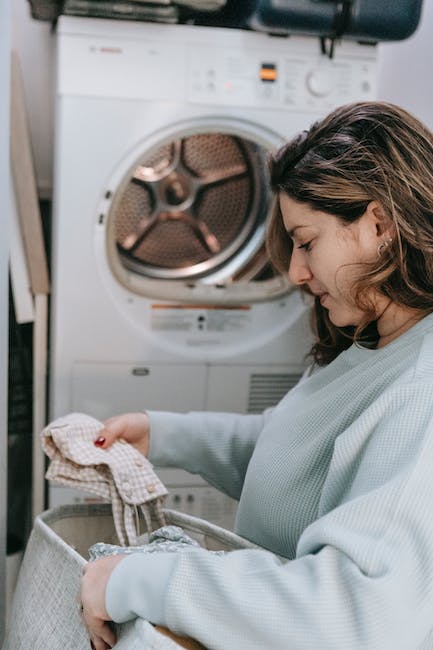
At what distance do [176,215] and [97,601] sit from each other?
130 centimetres

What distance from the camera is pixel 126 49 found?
179cm

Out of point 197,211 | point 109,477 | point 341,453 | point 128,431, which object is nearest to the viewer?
point 341,453

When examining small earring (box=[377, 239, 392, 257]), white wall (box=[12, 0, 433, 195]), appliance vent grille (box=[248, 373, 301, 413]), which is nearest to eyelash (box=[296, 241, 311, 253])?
small earring (box=[377, 239, 392, 257])

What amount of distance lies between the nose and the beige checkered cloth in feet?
1.18

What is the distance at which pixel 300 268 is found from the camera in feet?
3.68

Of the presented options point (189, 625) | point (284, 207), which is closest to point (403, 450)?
point (189, 625)

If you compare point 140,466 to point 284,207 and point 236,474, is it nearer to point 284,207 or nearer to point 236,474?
point 236,474

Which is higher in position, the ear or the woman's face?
the ear

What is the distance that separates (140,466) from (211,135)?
1.02 metres

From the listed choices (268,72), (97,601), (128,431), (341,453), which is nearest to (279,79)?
(268,72)

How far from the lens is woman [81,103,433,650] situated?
816 mm

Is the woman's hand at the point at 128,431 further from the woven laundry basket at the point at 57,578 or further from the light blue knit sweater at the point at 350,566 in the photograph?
the light blue knit sweater at the point at 350,566

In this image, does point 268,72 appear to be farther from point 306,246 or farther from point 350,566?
point 350,566

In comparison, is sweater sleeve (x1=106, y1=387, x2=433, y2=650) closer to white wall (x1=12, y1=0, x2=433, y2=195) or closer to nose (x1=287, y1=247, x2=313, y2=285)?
nose (x1=287, y1=247, x2=313, y2=285)
